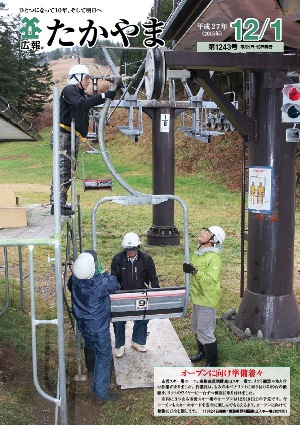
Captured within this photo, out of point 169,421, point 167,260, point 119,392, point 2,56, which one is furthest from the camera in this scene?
point 2,56

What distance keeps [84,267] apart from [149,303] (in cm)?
82

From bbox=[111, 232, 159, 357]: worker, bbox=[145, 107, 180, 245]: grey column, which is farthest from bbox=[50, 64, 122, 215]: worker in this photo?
bbox=[145, 107, 180, 245]: grey column

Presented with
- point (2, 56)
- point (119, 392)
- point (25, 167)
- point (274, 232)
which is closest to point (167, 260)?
point (274, 232)

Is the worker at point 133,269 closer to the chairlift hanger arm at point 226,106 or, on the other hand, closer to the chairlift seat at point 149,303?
the chairlift seat at point 149,303

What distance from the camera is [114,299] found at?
529cm

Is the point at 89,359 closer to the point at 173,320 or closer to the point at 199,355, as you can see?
the point at 199,355

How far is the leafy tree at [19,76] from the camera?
150ft

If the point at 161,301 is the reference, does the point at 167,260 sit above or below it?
below

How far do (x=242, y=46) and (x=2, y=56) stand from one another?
4380 centimetres

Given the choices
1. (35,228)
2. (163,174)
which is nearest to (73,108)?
(35,228)

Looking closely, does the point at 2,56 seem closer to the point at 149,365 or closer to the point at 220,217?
the point at 220,217

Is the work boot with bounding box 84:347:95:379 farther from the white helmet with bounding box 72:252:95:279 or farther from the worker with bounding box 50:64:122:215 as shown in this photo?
the worker with bounding box 50:64:122:215

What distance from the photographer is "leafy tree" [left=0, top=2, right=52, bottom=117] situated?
45.7m

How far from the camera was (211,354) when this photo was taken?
6004 mm
